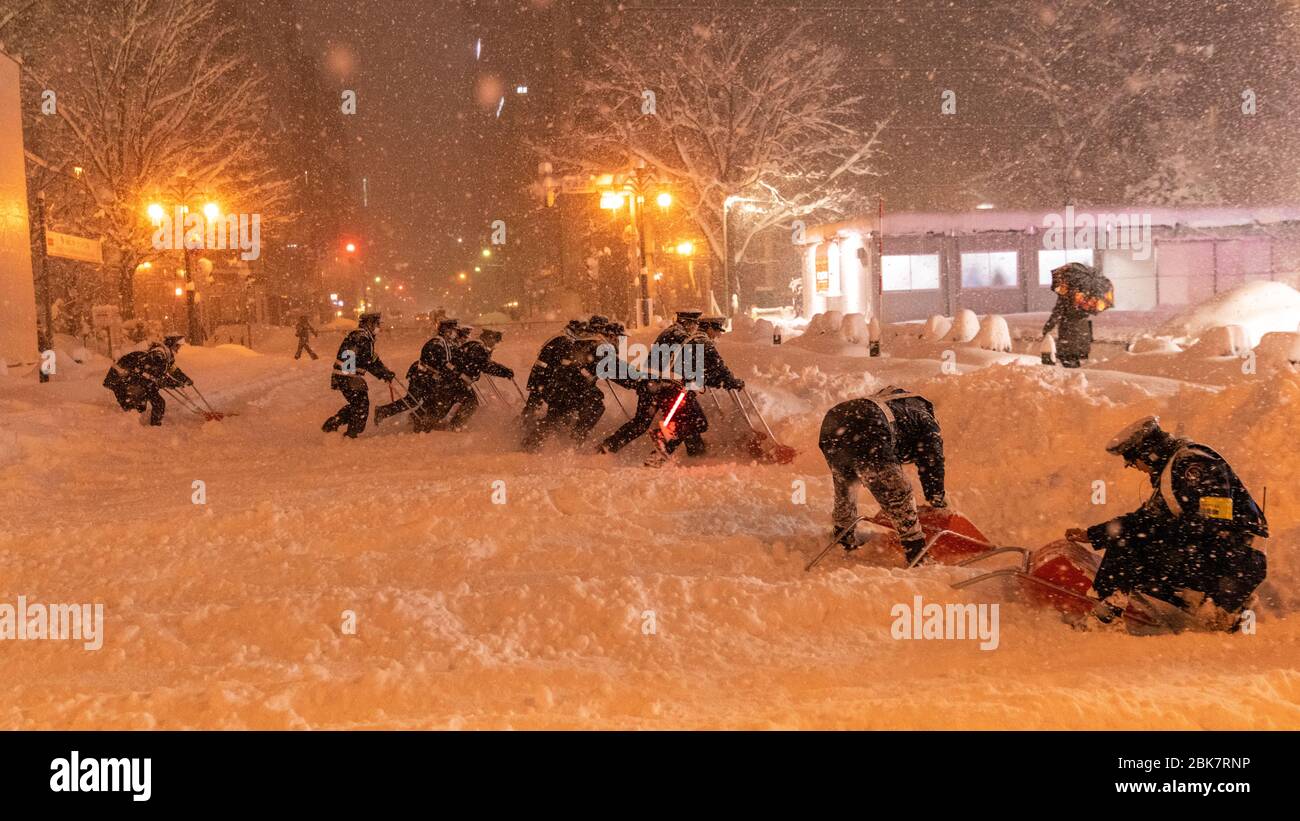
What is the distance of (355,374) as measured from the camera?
44.4 ft

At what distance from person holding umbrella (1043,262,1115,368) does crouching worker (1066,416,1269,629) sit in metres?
9.40

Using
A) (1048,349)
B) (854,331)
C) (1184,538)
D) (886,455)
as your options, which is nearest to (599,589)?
(886,455)

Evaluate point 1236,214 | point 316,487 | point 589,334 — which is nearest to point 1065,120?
point 1236,214

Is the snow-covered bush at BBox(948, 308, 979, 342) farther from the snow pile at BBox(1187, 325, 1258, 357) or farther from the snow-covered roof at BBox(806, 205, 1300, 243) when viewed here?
the snow-covered roof at BBox(806, 205, 1300, 243)

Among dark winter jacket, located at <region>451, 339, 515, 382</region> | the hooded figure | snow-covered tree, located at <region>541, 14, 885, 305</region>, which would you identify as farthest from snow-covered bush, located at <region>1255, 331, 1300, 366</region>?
snow-covered tree, located at <region>541, 14, 885, 305</region>

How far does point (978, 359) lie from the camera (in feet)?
50.4

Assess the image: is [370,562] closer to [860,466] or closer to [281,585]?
Result: [281,585]

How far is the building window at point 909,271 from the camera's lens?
31000 mm

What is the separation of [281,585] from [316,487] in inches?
138

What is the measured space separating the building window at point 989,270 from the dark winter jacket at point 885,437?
83.0 ft

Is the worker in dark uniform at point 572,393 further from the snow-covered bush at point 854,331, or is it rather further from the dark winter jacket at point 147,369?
the snow-covered bush at point 854,331

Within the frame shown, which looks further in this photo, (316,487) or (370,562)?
(316,487)

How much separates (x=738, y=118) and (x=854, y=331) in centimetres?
1702

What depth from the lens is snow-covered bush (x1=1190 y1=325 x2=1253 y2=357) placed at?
13.3 meters
